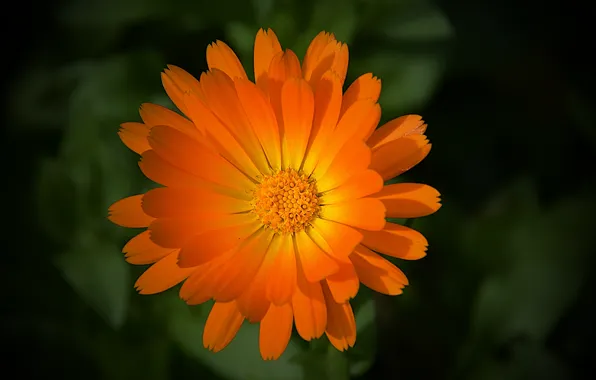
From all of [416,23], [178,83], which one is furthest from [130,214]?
[416,23]

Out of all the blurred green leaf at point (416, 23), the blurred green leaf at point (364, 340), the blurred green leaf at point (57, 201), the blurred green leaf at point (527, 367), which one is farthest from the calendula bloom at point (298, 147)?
the blurred green leaf at point (527, 367)

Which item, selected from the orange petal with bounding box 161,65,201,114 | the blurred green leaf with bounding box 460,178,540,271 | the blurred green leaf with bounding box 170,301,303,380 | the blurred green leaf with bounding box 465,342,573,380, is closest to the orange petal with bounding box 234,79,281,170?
the orange petal with bounding box 161,65,201,114

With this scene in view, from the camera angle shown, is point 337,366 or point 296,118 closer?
point 296,118

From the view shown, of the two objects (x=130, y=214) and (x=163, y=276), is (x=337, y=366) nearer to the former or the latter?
(x=163, y=276)

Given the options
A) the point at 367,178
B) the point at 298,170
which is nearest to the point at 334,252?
the point at 367,178

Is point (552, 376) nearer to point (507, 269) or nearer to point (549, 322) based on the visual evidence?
point (549, 322)

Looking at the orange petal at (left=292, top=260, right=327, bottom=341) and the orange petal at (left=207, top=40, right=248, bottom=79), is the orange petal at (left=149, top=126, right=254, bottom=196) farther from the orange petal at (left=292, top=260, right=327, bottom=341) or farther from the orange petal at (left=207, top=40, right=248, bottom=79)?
the orange petal at (left=292, top=260, right=327, bottom=341)
